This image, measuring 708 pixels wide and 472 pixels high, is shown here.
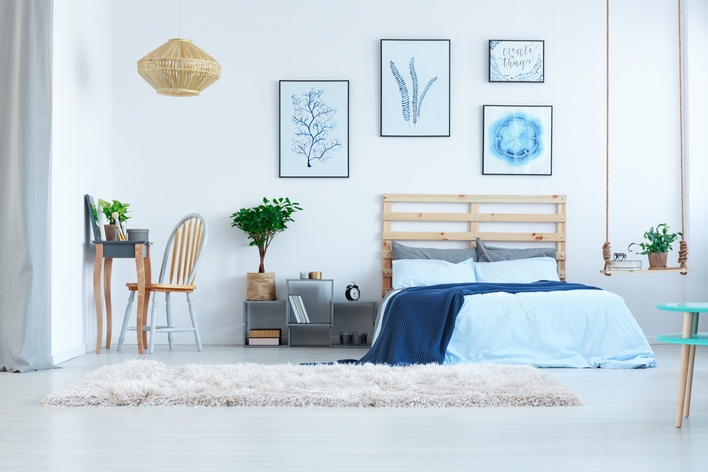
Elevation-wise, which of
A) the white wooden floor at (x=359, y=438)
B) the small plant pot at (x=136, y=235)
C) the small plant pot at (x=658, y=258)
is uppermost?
the small plant pot at (x=136, y=235)

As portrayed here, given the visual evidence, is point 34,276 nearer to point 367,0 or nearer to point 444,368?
point 444,368

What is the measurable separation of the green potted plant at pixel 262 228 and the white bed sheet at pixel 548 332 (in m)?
1.77

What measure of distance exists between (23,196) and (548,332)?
10.2ft

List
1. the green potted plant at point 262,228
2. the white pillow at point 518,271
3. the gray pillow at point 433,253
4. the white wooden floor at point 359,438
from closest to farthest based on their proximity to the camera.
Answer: the white wooden floor at point 359,438 < the white pillow at point 518,271 < the green potted plant at point 262,228 < the gray pillow at point 433,253

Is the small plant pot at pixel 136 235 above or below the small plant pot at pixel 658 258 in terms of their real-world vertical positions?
above

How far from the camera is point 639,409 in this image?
3.17 meters

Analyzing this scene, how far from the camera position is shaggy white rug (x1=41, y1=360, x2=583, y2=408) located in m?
3.23

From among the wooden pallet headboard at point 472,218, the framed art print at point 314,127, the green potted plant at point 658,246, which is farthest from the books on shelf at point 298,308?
the green potted plant at point 658,246

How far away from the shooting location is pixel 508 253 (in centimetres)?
577

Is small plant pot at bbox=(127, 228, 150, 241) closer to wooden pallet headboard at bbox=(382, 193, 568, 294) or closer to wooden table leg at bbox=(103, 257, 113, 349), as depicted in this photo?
wooden table leg at bbox=(103, 257, 113, 349)

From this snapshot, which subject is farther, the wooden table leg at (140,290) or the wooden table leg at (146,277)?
the wooden table leg at (146,277)

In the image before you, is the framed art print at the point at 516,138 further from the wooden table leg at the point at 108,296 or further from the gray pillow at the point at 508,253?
the wooden table leg at the point at 108,296

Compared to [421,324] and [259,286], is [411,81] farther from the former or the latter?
[421,324]

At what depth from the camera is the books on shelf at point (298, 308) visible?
5574 millimetres
